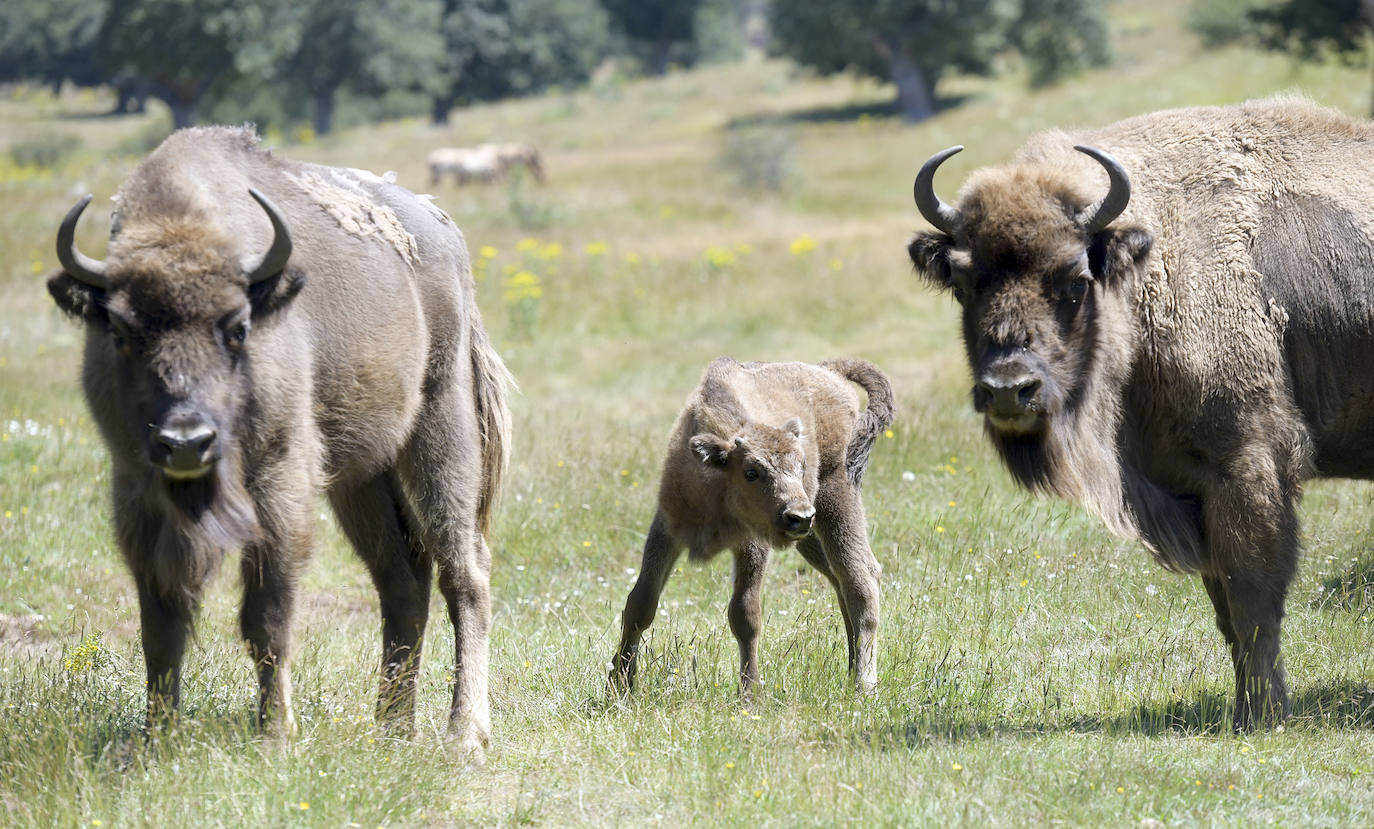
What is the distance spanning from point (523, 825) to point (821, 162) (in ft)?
120

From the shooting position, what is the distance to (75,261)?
14.3 feet

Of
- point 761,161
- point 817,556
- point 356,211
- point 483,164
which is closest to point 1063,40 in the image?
point 761,161

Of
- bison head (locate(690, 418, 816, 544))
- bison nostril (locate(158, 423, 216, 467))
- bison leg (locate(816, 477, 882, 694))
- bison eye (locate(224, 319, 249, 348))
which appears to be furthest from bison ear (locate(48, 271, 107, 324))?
bison leg (locate(816, 477, 882, 694))

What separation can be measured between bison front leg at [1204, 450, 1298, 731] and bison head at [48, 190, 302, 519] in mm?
3900

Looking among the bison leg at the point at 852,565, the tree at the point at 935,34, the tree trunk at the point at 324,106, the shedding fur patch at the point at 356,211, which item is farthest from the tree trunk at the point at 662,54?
the shedding fur patch at the point at 356,211

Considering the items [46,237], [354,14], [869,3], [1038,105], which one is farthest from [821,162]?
[354,14]

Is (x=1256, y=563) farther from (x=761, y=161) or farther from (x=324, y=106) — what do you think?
(x=324, y=106)

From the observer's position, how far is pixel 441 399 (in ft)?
19.7

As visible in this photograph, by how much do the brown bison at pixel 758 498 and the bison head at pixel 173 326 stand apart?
7.33 feet

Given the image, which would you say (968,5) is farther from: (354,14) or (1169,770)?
(1169,770)

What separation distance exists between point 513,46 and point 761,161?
49.6 metres

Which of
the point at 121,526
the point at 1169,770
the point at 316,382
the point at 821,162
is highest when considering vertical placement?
the point at 316,382

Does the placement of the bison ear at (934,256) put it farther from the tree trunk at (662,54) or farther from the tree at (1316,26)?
the tree trunk at (662,54)

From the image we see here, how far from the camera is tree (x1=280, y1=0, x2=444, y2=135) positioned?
205 feet
